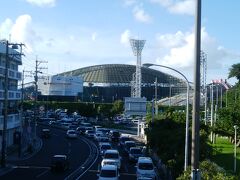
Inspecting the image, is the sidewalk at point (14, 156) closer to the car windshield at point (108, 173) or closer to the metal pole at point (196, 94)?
the car windshield at point (108, 173)

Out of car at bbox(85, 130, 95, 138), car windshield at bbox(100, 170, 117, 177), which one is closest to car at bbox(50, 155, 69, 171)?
car windshield at bbox(100, 170, 117, 177)

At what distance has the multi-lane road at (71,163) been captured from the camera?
44.7 m

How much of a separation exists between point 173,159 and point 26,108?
128 metres

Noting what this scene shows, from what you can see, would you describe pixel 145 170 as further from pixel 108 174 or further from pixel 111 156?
pixel 111 156

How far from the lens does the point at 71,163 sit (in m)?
54.7

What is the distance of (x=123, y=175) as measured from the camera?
45844 millimetres

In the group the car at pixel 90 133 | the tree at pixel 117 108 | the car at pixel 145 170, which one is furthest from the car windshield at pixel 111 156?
the tree at pixel 117 108

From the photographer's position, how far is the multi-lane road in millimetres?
44719

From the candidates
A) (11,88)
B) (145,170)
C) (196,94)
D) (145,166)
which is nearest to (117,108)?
(11,88)

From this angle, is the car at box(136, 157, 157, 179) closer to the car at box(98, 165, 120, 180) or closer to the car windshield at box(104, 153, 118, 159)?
the car at box(98, 165, 120, 180)

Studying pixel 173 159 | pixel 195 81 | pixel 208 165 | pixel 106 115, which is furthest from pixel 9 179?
pixel 106 115

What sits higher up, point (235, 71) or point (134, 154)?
point (235, 71)

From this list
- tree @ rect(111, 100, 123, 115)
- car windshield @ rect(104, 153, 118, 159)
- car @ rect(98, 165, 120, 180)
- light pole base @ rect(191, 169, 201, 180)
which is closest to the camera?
light pole base @ rect(191, 169, 201, 180)

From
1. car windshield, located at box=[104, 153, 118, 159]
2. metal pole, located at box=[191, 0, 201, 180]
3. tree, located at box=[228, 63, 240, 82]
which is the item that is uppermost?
tree, located at box=[228, 63, 240, 82]
